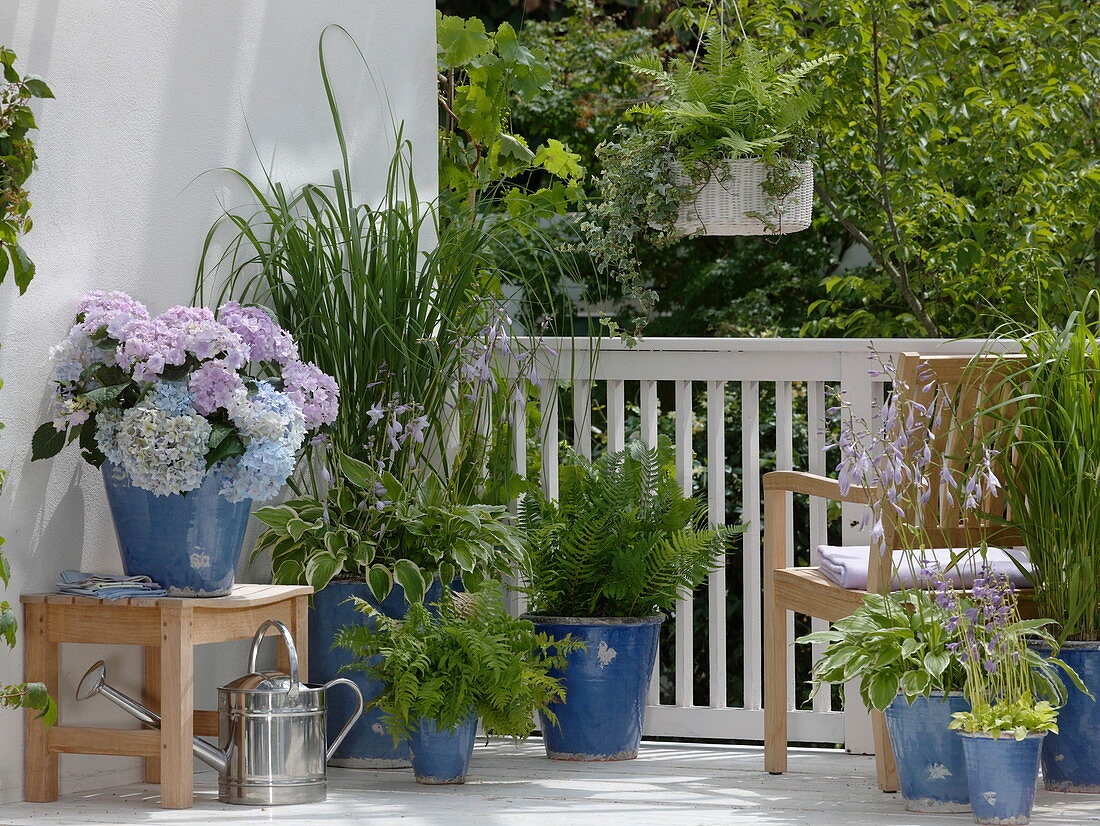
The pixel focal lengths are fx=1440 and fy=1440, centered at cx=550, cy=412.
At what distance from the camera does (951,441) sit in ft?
9.55

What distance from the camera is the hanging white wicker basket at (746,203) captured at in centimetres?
345

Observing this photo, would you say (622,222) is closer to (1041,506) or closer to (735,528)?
(735,528)

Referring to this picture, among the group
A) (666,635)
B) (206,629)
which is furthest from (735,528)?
(666,635)

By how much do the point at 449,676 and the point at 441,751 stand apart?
174 mm

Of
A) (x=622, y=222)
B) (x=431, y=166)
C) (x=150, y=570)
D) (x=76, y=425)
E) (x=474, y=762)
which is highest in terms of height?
(x=431, y=166)

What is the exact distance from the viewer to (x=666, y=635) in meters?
5.53

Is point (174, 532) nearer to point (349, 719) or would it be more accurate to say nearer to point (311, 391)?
point (311, 391)

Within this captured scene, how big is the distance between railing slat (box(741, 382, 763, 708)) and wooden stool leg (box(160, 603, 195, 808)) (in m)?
1.50

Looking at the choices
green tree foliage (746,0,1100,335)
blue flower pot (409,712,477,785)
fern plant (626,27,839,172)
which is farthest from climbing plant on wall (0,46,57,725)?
green tree foliage (746,0,1100,335)

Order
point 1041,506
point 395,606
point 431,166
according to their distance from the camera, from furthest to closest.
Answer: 1. point 431,166
2. point 395,606
3. point 1041,506

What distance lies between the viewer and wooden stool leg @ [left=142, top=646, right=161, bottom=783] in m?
3.00

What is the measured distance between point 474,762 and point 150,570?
97 centimetres

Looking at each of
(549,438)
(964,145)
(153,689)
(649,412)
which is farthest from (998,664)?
(964,145)

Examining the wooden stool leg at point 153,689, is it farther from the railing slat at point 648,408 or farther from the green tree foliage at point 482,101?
the green tree foliage at point 482,101
